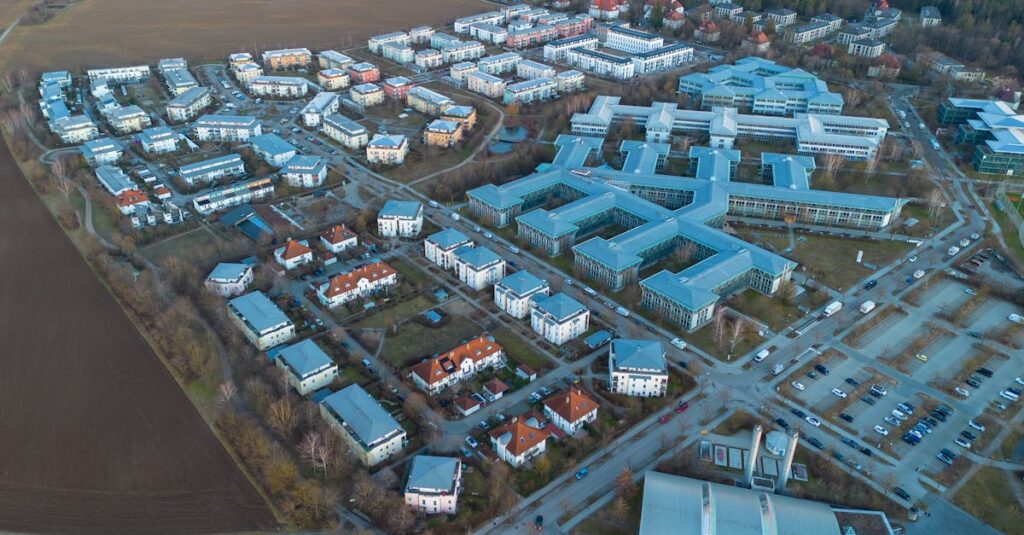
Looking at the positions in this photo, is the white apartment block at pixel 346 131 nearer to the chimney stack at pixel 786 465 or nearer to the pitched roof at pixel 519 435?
the pitched roof at pixel 519 435

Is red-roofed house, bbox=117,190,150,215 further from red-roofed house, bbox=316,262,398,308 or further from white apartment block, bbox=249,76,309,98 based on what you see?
white apartment block, bbox=249,76,309,98

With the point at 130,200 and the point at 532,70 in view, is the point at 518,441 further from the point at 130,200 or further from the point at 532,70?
the point at 532,70

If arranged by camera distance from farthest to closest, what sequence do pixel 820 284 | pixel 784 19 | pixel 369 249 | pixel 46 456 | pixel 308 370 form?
pixel 784 19
pixel 369 249
pixel 820 284
pixel 308 370
pixel 46 456

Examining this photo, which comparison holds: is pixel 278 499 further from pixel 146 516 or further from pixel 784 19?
pixel 784 19

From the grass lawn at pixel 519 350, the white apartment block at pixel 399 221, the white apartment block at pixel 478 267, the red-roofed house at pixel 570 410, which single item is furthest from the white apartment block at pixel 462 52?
the red-roofed house at pixel 570 410

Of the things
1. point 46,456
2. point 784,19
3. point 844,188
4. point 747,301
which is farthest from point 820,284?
point 784,19

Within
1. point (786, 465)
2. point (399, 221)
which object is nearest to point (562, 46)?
point (399, 221)
